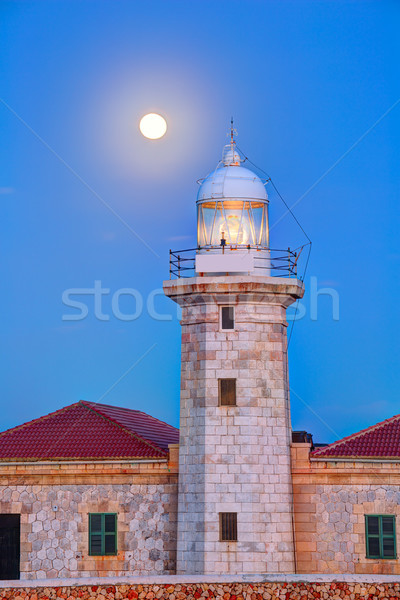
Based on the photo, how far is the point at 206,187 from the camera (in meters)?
27.7

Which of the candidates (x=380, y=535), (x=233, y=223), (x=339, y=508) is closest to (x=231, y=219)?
(x=233, y=223)

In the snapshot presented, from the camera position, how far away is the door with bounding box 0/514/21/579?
2750cm

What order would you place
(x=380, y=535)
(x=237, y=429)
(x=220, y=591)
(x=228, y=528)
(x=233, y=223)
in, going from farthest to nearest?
(x=233, y=223)
(x=237, y=429)
(x=380, y=535)
(x=228, y=528)
(x=220, y=591)

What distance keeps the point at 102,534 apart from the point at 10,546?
2.23 meters

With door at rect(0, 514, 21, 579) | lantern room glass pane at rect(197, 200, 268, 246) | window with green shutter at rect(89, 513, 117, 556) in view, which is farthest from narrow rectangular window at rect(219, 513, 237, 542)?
lantern room glass pane at rect(197, 200, 268, 246)

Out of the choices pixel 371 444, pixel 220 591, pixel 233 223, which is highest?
pixel 233 223

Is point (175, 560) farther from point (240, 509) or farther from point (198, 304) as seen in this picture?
point (198, 304)

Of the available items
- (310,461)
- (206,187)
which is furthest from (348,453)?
(206,187)

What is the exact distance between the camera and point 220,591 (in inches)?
912

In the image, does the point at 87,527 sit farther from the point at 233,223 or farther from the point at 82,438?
the point at 233,223

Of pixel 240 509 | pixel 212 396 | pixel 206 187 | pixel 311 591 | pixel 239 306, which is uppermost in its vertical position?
pixel 206 187

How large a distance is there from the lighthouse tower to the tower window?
2 centimetres

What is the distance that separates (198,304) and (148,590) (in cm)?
699

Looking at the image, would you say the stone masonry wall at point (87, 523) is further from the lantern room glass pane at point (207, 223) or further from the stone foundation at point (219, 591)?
the lantern room glass pane at point (207, 223)
